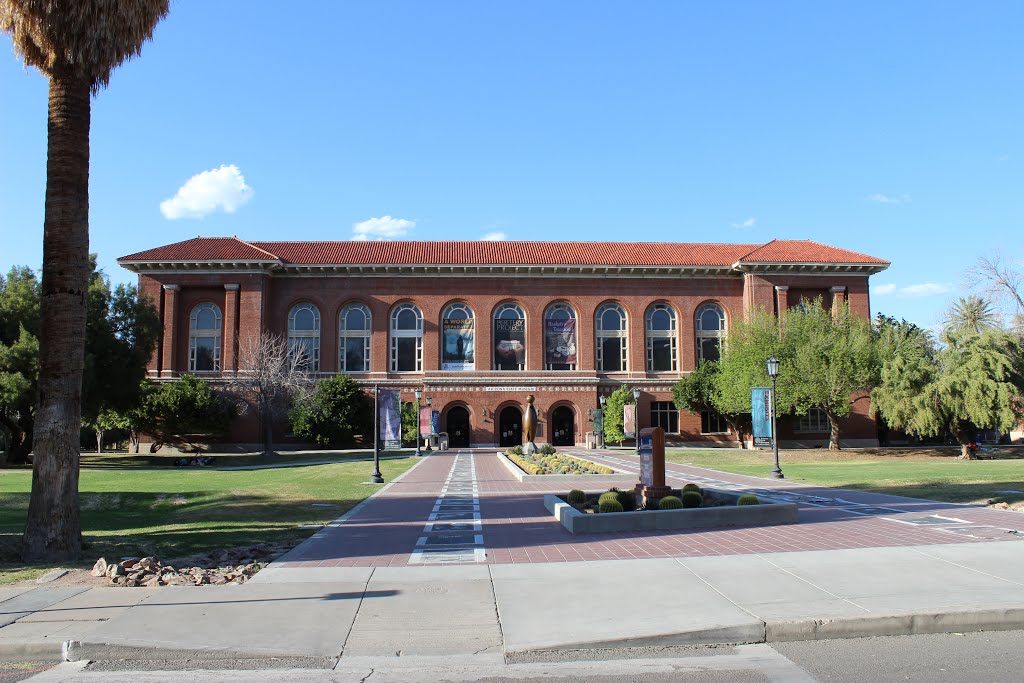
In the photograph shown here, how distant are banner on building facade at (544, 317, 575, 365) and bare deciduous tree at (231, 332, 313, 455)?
17.6 meters

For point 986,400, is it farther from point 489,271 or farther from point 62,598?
point 62,598

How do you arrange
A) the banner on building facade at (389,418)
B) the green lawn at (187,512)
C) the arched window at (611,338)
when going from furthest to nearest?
1. the arched window at (611,338)
2. the banner on building facade at (389,418)
3. the green lawn at (187,512)

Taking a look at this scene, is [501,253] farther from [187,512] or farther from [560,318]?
[187,512]

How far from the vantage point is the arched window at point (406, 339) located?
55000 millimetres

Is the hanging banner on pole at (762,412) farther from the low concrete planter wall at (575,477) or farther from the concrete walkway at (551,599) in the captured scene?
the concrete walkway at (551,599)

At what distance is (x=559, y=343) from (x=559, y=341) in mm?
151

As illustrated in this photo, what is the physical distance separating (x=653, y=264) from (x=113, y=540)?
154ft

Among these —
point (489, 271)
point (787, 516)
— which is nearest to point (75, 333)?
point (787, 516)

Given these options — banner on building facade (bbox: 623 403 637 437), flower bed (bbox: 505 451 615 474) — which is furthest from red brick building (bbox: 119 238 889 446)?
flower bed (bbox: 505 451 615 474)

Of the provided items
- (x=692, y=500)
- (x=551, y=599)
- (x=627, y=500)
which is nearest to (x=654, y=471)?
(x=627, y=500)

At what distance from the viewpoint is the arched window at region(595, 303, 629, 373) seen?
182 ft

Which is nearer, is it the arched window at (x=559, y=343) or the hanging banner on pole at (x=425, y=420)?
the hanging banner on pole at (x=425, y=420)

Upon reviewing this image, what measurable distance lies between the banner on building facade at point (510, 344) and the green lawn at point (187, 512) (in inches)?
1145

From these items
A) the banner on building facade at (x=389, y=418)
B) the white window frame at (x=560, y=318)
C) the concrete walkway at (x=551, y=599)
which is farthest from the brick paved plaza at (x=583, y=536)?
the white window frame at (x=560, y=318)
